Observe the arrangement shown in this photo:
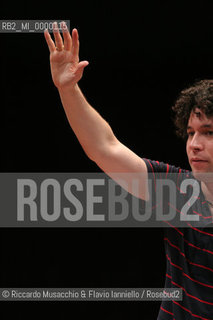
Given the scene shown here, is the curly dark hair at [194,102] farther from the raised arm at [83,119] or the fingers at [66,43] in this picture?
the fingers at [66,43]

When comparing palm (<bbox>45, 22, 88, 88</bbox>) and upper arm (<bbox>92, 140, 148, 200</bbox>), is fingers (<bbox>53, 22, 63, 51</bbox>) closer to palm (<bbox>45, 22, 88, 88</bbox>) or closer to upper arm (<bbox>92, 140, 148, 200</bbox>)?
palm (<bbox>45, 22, 88, 88</bbox>)

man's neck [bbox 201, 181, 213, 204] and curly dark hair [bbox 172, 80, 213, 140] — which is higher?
curly dark hair [bbox 172, 80, 213, 140]

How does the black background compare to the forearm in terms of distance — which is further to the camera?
the black background

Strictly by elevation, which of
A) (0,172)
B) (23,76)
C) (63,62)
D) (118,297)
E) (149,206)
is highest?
(23,76)

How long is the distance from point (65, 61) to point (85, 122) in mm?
166

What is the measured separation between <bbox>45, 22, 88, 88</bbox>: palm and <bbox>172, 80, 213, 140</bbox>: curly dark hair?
1.12 feet

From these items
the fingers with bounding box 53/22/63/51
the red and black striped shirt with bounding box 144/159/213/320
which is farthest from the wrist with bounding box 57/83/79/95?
Answer: the red and black striped shirt with bounding box 144/159/213/320

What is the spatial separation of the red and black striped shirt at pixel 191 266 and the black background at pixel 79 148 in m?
1.19

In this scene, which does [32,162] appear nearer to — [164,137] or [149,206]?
[164,137]

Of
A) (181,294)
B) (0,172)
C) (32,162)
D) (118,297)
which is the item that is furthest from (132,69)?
(181,294)

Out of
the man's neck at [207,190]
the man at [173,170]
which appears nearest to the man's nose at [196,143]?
the man at [173,170]

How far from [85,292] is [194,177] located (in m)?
1.47

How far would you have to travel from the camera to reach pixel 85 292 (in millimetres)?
2389

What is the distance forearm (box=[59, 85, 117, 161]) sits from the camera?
43.8 inches
